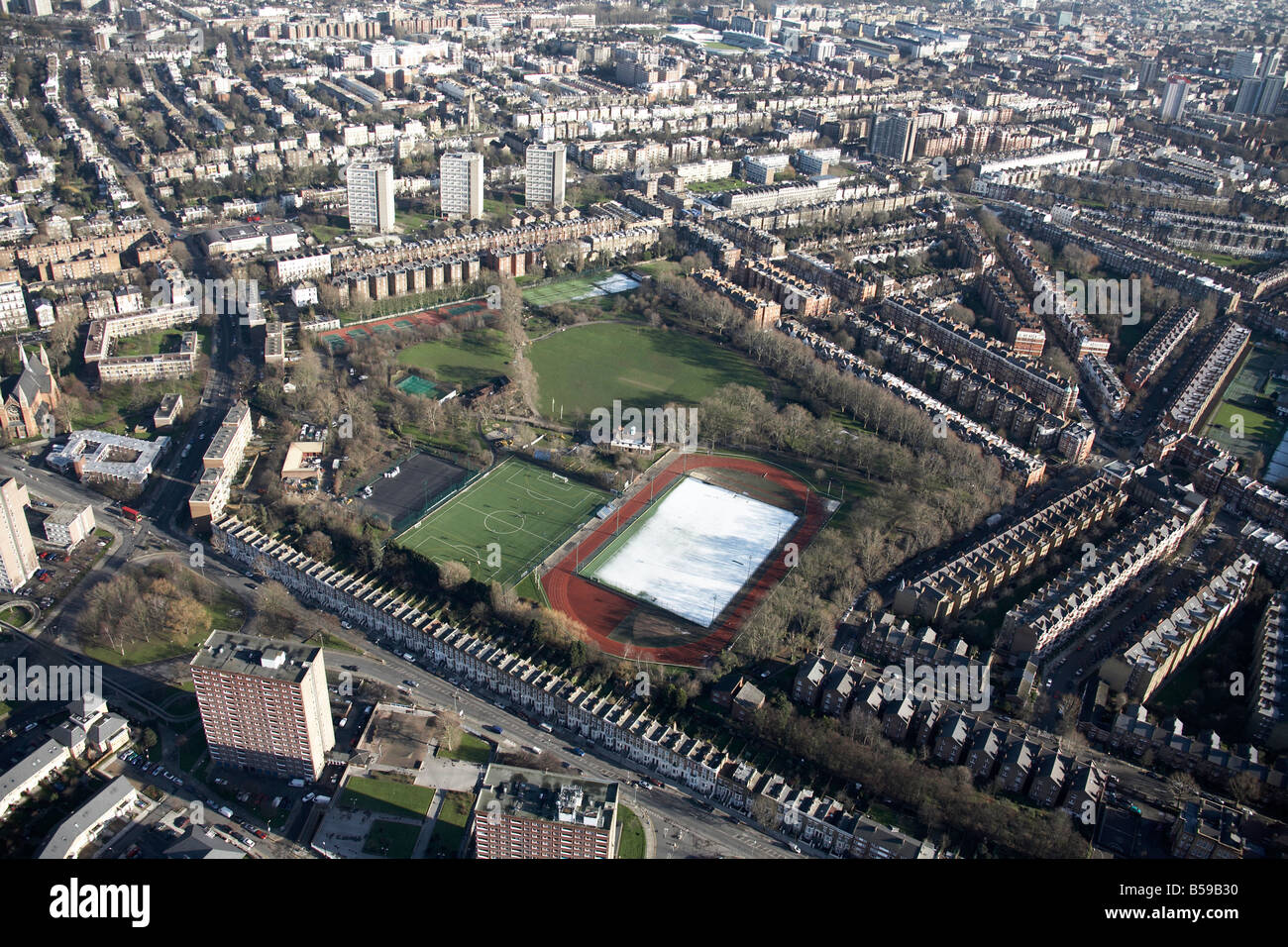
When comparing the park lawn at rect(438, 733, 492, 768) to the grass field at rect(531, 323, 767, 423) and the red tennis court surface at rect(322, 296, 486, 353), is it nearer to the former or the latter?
the grass field at rect(531, 323, 767, 423)

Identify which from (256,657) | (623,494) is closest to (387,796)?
(256,657)

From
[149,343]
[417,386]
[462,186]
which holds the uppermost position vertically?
[462,186]

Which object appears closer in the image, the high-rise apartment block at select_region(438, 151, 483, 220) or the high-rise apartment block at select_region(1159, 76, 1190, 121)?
the high-rise apartment block at select_region(438, 151, 483, 220)

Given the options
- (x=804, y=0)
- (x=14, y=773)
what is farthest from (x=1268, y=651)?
(x=804, y=0)

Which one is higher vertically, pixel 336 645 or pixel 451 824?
pixel 336 645

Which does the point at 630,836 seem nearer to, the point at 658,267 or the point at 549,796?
the point at 549,796

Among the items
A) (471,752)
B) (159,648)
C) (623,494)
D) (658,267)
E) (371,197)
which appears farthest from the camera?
(371,197)

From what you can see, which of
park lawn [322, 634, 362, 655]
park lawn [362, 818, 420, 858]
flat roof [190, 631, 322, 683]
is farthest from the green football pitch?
park lawn [362, 818, 420, 858]
